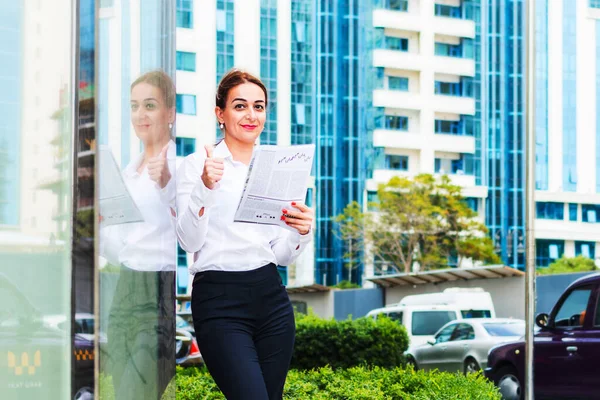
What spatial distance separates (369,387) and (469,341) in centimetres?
1216

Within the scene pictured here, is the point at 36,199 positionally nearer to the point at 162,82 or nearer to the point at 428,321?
the point at 162,82

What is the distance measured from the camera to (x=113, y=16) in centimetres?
249

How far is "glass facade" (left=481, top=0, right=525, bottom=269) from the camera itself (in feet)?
200

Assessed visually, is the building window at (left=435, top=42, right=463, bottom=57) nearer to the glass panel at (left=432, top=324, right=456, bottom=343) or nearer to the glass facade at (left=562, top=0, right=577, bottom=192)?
the glass facade at (left=562, top=0, right=577, bottom=192)

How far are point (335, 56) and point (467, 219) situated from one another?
14.7 meters

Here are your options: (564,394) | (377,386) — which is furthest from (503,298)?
(377,386)

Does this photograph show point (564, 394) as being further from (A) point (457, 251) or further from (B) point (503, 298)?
(A) point (457, 251)

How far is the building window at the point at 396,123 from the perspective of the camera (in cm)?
5912

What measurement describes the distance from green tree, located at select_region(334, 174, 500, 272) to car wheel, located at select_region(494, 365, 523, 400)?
32.4 m

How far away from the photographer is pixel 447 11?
205 feet

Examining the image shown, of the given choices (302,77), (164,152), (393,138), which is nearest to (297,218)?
(164,152)

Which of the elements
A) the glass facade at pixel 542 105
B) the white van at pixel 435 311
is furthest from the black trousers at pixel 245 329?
the glass facade at pixel 542 105

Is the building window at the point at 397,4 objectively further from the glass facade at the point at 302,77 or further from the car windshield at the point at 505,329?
the car windshield at the point at 505,329

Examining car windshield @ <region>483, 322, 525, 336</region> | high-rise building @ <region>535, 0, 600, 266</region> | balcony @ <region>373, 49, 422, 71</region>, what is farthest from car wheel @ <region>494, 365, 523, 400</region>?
high-rise building @ <region>535, 0, 600, 266</region>
